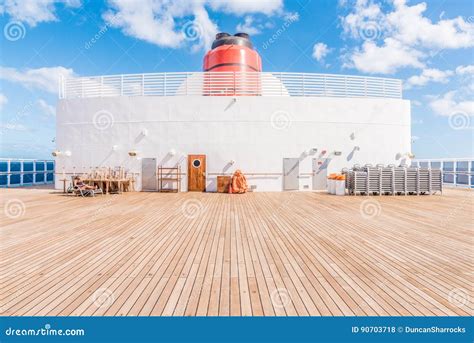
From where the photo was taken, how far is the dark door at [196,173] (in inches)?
510

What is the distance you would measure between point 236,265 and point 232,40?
50.9 feet

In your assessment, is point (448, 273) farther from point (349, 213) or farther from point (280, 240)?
point (349, 213)

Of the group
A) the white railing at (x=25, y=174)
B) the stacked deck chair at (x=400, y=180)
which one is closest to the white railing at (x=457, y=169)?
the stacked deck chair at (x=400, y=180)

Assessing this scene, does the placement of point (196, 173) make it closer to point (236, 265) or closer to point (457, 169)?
point (236, 265)

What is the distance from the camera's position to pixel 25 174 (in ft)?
51.9

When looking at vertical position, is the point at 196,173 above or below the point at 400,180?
above

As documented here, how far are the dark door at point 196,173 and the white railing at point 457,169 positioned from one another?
38.8ft

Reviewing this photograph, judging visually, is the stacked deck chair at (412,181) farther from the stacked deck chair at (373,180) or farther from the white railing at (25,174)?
the white railing at (25,174)

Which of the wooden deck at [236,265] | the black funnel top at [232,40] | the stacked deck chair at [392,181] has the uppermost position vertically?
the black funnel top at [232,40]

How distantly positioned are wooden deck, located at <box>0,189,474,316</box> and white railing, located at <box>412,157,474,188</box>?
320 inches

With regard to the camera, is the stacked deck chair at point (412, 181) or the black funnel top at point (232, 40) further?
the black funnel top at point (232, 40)

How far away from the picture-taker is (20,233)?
5.08 m

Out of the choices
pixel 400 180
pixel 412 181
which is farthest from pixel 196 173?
pixel 412 181
